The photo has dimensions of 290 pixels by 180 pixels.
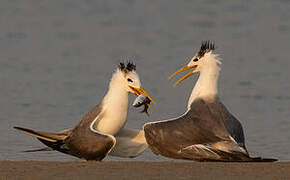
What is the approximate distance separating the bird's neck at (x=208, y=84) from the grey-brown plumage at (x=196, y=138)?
55 centimetres

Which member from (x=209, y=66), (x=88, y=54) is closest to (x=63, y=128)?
(x=209, y=66)

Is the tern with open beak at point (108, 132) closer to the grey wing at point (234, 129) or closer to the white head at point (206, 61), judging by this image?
the white head at point (206, 61)

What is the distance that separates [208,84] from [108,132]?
1.46 meters

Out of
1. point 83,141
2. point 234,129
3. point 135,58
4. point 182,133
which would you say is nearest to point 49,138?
point 83,141

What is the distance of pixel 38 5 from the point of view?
2512cm

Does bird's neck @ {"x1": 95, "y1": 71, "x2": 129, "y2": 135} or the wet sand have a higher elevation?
bird's neck @ {"x1": 95, "y1": 71, "x2": 129, "y2": 135}

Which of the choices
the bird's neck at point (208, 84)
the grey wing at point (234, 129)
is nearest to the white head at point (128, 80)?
the bird's neck at point (208, 84)

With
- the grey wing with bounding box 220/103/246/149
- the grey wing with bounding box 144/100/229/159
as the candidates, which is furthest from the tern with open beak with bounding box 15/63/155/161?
the grey wing with bounding box 220/103/246/149

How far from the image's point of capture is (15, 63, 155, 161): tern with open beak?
11727mm

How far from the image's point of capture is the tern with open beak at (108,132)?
11727 millimetres

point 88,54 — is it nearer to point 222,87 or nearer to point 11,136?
point 222,87

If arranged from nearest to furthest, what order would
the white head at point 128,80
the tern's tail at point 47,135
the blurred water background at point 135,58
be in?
the tern's tail at point 47,135 < the white head at point 128,80 < the blurred water background at point 135,58

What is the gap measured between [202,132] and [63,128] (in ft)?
9.90

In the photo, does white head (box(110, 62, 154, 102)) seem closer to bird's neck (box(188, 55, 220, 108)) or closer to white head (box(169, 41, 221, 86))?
bird's neck (box(188, 55, 220, 108))
